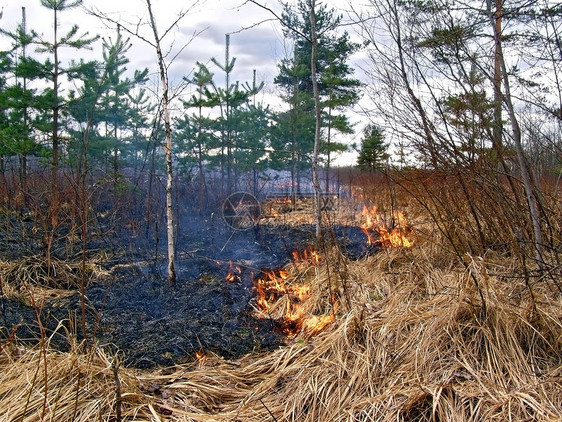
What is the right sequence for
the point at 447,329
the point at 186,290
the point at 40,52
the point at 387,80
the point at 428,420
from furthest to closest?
the point at 40,52 → the point at 186,290 → the point at 387,80 → the point at 447,329 → the point at 428,420

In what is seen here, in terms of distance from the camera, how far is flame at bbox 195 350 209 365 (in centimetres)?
331

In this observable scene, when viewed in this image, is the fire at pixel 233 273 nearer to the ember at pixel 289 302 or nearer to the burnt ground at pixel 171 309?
the burnt ground at pixel 171 309

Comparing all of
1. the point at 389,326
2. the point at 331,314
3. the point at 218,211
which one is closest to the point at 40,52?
the point at 218,211

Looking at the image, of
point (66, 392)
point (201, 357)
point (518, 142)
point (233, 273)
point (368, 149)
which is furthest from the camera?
point (368, 149)

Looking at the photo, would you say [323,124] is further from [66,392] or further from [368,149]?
[66,392]

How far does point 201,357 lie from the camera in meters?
3.40

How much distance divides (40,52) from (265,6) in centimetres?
857

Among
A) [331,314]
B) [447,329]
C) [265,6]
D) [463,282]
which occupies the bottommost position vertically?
[331,314]

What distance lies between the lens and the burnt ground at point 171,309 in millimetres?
3589

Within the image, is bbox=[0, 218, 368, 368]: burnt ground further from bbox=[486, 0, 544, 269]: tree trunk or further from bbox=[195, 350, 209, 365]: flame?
bbox=[486, 0, 544, 269]: tree trunk

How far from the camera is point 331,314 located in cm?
375

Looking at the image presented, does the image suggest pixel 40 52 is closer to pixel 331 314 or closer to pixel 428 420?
pixel 331 314

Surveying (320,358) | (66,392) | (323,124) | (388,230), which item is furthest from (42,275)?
(323,124)

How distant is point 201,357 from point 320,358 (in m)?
1.16
